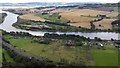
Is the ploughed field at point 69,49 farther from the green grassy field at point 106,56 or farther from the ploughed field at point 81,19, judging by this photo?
the ploughed field at point 81,19

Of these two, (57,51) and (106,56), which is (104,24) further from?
(106,56)

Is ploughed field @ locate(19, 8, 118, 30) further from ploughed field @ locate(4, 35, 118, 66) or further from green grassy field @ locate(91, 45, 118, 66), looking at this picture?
green grassy field @ locate(91, 45, 118, 66)

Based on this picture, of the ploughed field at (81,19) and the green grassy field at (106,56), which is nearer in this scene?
the green grassy field at (106,56)

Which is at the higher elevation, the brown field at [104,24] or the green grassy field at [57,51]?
the green grassy field at [57,51]

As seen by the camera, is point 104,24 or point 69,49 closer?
point 69,49

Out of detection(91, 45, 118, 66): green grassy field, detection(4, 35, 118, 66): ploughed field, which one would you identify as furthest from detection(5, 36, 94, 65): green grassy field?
detection(91, 45, 118, 66): green grassy field

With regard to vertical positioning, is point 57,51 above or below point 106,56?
above

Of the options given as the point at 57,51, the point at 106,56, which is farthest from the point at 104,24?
the point at 106,56

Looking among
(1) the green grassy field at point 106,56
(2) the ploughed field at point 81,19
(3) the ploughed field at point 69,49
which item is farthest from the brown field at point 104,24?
(1) the green grassy field at point 106,56

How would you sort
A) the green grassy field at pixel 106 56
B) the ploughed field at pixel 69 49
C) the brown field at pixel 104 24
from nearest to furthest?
the green grassy field at pixel 106 56 < the ploughed field at pixel 69 49 < the brown field at pixel 104 24

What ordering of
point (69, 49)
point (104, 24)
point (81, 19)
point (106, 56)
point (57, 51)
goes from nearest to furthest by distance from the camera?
point (106, 56) → point (57, 51) → point (69, 49) → point (104, 24) → point (81, 19)
